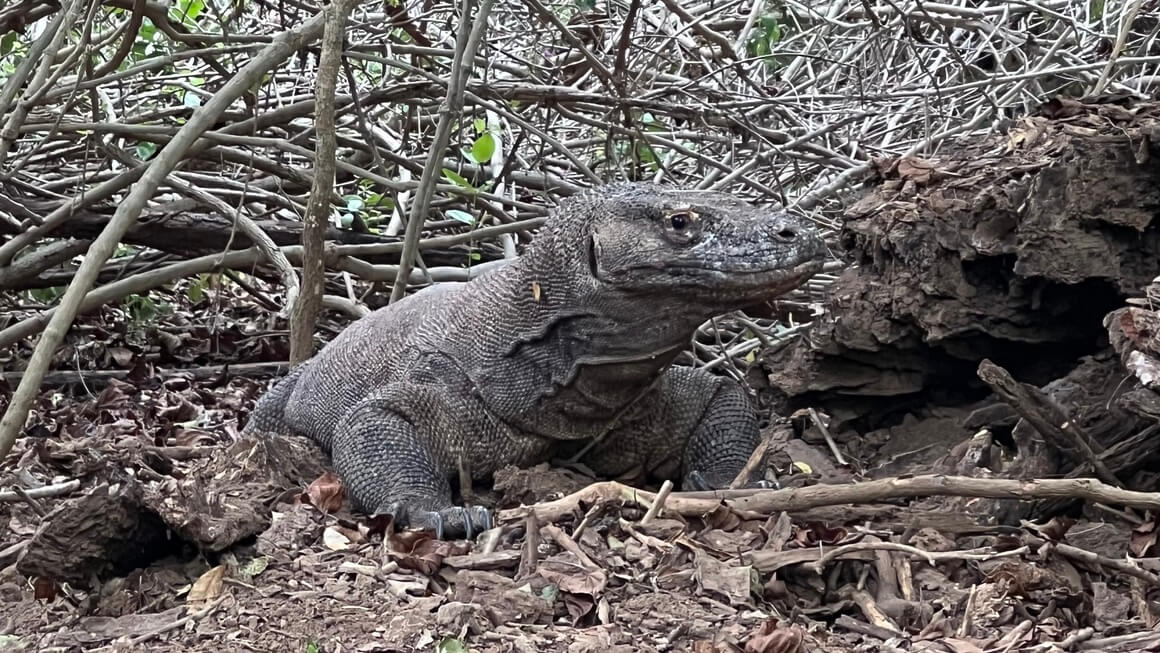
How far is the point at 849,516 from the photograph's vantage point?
399 centimetres

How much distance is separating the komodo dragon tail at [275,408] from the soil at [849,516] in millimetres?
523

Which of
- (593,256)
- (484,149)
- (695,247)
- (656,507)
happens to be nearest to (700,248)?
Answer: (695,247)

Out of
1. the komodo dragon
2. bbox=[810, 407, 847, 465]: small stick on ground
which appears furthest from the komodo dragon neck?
bbox=[810, 407, 847, 465]: small stick on ground

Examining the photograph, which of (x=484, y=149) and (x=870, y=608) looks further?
(x=484, y=149)

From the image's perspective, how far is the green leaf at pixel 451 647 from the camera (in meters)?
3.27

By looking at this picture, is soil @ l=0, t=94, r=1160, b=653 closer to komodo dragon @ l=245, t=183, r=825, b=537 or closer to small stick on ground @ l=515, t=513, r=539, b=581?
small stick on ground @ l=515, t=513, r=539, b=581

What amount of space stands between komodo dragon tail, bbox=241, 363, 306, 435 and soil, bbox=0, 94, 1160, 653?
52cm

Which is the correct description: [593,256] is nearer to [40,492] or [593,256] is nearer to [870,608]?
[870,608]

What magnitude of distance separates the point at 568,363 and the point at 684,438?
71 centimetres

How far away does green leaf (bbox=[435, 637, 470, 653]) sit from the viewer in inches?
129

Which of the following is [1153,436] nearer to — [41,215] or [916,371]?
[916,371]

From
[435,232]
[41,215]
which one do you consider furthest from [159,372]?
[435,232]

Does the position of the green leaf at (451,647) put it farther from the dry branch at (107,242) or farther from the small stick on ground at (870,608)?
the dry branch at (107,242)

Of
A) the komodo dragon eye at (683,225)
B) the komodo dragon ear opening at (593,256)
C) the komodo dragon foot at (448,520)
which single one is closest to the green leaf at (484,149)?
the komodo dragon ear opening at (593,256)
